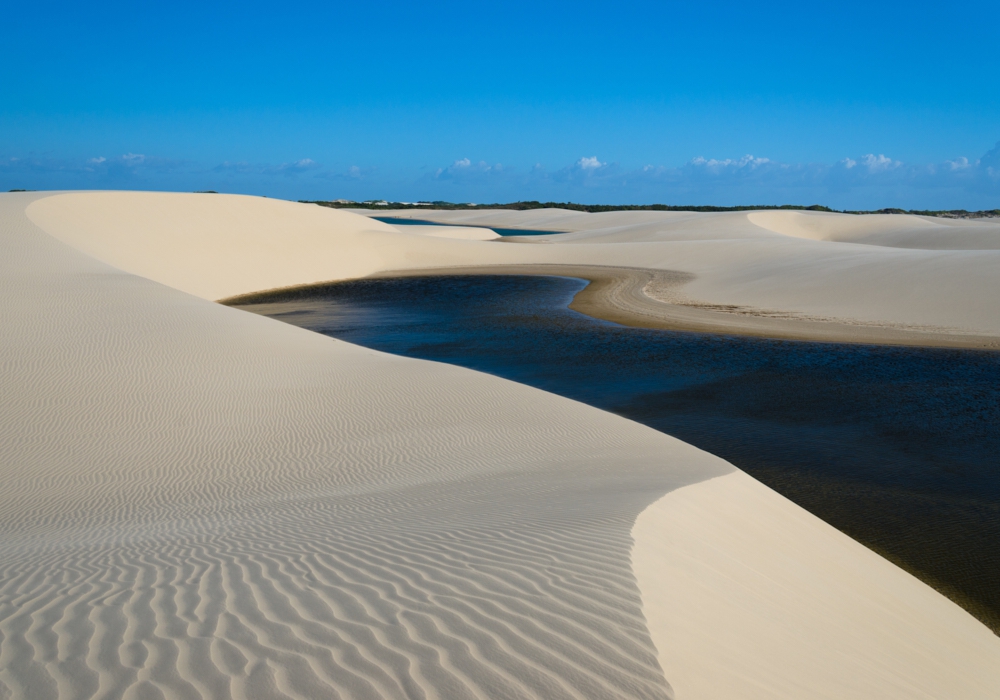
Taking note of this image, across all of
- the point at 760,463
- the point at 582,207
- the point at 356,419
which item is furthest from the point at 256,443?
the point at 582,207

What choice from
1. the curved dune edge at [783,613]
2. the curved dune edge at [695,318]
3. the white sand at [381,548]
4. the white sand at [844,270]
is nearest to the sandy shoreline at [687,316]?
the curved dune edge at [695,318]

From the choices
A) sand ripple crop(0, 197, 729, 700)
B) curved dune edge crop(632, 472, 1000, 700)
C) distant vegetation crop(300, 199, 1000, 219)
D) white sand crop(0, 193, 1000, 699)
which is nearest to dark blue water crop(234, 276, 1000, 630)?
curved dune edge crop(632, 472, 1000, 700)

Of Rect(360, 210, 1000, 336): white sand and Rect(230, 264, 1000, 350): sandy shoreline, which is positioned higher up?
Answer: Rect(360, 210, 1000, 336): white sand

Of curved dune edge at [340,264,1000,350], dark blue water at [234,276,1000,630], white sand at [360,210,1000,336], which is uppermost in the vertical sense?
white sand at [360,210,1000,336]

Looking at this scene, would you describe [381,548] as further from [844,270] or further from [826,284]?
[844,270]

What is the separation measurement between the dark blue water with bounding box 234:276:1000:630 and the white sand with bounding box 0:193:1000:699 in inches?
50.6

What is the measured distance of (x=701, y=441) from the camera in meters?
10.2

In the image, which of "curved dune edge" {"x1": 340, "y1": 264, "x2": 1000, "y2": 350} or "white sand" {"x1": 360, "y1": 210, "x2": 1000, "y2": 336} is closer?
"curved dune edge" {"x1": 340, "y1": 264, "x2": 1000, "y2": 350}

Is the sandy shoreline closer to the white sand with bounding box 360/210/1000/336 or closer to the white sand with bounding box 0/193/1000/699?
the white sand with bounding box 360/210/1000/336

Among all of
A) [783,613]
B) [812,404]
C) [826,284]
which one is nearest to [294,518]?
[783,613]

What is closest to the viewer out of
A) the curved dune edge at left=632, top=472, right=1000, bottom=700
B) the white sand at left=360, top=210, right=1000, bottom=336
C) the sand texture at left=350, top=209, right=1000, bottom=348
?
the curved dune edge at left=632, top=472, right=1000, bottom=700

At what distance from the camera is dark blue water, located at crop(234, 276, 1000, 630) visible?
24.3 ft

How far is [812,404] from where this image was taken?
11953mm

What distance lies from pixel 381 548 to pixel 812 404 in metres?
9.62
